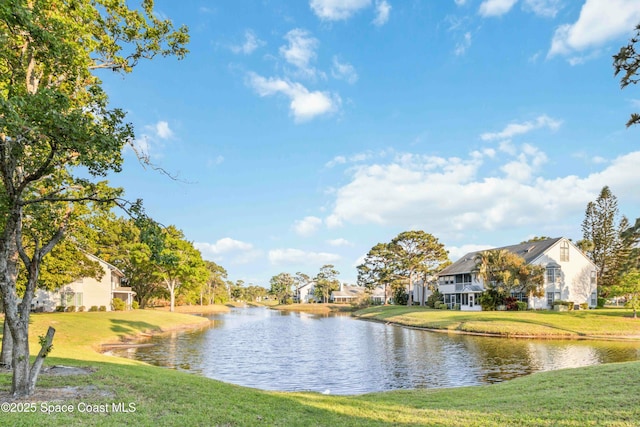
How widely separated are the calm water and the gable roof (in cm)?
2340

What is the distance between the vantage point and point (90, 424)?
744 cm

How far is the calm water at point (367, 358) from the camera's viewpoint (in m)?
19.1

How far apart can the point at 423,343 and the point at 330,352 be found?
333 inches

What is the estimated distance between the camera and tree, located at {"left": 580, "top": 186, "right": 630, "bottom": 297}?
66.9 m

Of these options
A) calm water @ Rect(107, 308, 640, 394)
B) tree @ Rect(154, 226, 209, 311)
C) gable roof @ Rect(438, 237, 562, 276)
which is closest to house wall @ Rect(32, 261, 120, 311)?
tree @ Rect(154, 226, 209, 311)

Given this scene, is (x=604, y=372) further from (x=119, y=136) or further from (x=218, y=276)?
(x=218, y=276)

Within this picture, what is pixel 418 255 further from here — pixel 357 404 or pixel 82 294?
pixel 357 404

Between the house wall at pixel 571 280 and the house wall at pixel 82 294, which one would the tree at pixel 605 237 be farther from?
the house wall at pixel 82 294

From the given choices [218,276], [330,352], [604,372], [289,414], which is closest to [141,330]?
[330,352]

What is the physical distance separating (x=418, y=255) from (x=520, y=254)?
19532mm

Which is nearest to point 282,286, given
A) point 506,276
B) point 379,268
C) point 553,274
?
point 379,268

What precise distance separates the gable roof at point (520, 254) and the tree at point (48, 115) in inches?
2058

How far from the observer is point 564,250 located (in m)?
53.9

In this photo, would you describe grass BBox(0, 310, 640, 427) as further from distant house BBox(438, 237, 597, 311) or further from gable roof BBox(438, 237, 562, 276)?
gable roof BBox(438, 237, 562, 276)
